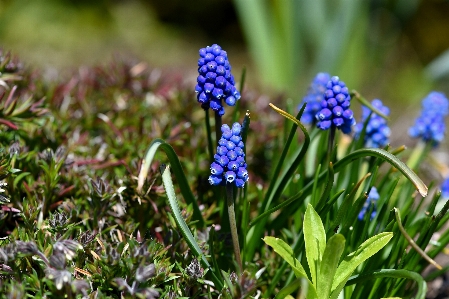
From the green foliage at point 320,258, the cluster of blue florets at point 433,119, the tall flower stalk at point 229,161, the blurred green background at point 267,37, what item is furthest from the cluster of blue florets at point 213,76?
the blurred green background at point 267,37

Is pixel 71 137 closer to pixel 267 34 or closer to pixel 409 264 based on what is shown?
pixel 409 264

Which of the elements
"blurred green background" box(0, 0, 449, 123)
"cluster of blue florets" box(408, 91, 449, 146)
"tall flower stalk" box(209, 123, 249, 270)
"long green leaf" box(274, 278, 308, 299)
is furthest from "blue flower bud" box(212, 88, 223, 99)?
"blurred green background" box(0, 0, 449, 123)

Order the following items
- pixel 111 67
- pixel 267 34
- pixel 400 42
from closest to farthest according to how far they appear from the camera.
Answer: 1. pixel 111 67
2. pixel 267 34
3. pixel 400 42

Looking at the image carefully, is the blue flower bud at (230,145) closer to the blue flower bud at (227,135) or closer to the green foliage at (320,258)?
the blue flower bud at (227,135)

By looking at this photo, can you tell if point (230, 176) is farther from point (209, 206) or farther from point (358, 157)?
point (209, 206)

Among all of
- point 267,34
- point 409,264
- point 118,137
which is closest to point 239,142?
point 409,264

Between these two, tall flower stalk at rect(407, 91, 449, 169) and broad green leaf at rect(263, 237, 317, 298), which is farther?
tall flower stalk at rect(407, 91, 449, 169)

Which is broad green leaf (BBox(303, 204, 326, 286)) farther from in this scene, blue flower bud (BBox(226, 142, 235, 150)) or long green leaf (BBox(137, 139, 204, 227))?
long green leaf (BBox(137, 139, 204, 227))
